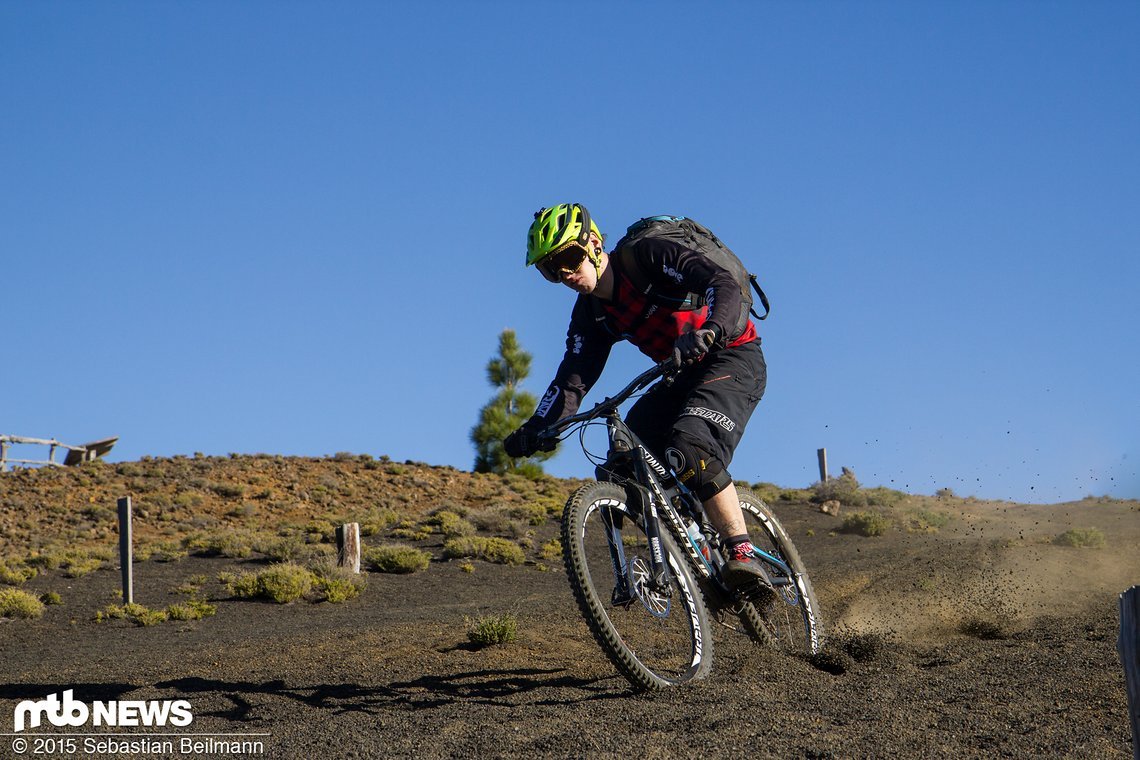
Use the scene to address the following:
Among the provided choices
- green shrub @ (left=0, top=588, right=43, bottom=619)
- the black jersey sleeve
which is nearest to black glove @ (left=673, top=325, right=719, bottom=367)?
the black jersey sleeve

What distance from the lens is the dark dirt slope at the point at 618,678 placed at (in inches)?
181

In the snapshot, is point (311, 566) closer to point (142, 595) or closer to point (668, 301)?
point (142, 595)

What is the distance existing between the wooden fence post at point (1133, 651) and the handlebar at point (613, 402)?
2.57 meters

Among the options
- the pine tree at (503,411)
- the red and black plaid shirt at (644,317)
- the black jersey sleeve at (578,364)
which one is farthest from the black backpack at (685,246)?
the pine tree at (503,411)

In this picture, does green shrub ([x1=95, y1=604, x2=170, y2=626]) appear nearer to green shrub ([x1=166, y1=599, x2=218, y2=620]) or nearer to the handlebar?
green shrub ([x1=166, y1=599, x2=218, y2=620])

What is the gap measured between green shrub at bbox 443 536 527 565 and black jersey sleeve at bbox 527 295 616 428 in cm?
1433

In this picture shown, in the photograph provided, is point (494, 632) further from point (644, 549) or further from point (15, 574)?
point (15, 574)

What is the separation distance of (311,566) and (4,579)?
5.34 metres

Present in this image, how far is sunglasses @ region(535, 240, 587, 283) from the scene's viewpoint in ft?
18.8

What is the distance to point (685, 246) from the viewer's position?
582cm

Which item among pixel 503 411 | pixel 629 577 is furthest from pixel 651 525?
pixel 503 411

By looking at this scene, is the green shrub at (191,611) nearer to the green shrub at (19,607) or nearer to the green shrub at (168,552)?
the green shrub at (19,607)

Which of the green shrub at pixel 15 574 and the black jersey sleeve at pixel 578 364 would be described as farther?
the green shrub at pixel 15 574

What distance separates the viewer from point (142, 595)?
1683 centimetres
